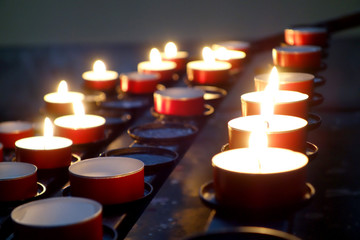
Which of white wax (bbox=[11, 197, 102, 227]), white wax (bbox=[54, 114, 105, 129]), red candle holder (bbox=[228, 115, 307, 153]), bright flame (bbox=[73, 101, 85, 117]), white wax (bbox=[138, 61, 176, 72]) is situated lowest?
white wax (bbox=[54, 114, 105, 129])

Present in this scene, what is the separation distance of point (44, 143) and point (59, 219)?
1.55ft

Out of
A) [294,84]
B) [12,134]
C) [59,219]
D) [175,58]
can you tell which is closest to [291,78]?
[294,84]

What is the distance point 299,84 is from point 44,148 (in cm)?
50

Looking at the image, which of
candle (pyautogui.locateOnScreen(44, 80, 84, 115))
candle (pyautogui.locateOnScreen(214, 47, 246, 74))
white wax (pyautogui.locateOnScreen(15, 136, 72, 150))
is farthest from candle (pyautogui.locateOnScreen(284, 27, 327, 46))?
white wax (pyautogui.locateOnScreen(15, 136, 72, 150))

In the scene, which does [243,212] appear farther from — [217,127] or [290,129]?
[217,127]

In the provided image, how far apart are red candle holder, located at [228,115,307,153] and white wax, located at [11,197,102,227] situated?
0.22m

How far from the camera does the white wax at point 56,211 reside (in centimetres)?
75

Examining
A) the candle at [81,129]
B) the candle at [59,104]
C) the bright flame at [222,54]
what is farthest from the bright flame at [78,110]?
the bright flame at [222,54]

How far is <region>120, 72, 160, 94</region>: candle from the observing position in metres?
1.74

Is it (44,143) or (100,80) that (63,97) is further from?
(44,143)

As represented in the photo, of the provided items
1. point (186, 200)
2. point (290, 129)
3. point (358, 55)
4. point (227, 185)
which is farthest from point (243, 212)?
point (358, 55)

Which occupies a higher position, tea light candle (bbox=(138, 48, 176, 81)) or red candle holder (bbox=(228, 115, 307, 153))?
red candle holder (bbox=(228, 115, 307, 153))

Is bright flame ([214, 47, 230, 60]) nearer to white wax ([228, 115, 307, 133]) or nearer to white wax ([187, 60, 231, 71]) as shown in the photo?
white wax ([187, 60, 231, 71])

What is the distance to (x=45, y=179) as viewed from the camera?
1.07 meters
